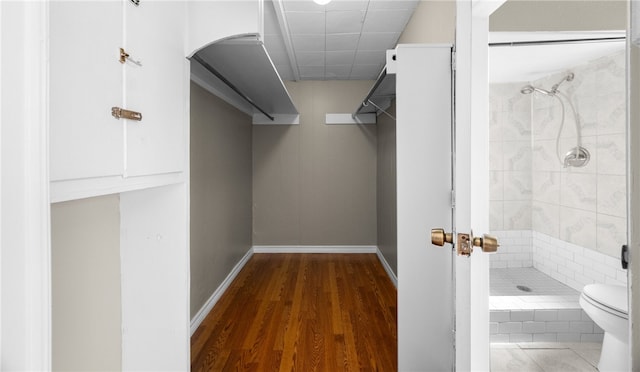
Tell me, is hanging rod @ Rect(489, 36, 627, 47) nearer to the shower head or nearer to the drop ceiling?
the shower head

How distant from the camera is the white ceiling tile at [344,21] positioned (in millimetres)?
2861

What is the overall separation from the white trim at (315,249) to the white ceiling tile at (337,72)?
7.77ft

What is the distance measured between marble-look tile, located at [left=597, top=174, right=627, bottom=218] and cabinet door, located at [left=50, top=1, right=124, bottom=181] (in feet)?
3.41

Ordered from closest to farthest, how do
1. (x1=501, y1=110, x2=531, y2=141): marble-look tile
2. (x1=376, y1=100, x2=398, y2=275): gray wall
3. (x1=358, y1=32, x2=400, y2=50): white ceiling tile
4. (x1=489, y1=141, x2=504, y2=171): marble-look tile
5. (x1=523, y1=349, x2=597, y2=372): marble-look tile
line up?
(x1=523, y1=349, x2=597, y2=372): marble-look tile, (x1=501, y1=110, x2=531, y2=141): marble-look tile, (x1=489, y1=141, x2=504, y2=171): marble-look tile, (x1=358, y1=32, x2=400, y2=50): white ceiling tile, (x1=376, y1=100, x2=398, y2=275): gray wall

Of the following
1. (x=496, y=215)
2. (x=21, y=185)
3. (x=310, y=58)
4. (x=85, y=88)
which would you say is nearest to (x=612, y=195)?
(x=496, y=215)

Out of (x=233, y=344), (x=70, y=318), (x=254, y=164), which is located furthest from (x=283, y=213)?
(x=70, y=318)

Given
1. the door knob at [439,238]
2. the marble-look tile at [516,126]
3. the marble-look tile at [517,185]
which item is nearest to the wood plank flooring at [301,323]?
the door knob at [439,238]

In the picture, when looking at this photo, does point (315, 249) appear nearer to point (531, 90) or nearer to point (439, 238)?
point (439, 238)

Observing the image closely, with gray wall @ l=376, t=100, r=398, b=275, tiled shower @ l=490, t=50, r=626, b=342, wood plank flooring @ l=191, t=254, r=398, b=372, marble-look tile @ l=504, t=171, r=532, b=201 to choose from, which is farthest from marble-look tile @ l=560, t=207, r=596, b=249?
gray wall @ l=376, t=100, r=398, b=275

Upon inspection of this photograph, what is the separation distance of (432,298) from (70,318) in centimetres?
156

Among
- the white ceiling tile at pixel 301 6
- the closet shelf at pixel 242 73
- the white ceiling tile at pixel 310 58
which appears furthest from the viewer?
the white ceiling tile at pixel 310 58

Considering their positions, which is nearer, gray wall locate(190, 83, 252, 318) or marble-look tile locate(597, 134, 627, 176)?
marble-look tile locate(597, 134, 627, 176)

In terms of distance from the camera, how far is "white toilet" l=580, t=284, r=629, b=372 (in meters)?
0.55

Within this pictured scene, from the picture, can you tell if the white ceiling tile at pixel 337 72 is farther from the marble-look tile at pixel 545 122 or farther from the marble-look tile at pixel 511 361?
the marble-look tile at pixel 511 361
